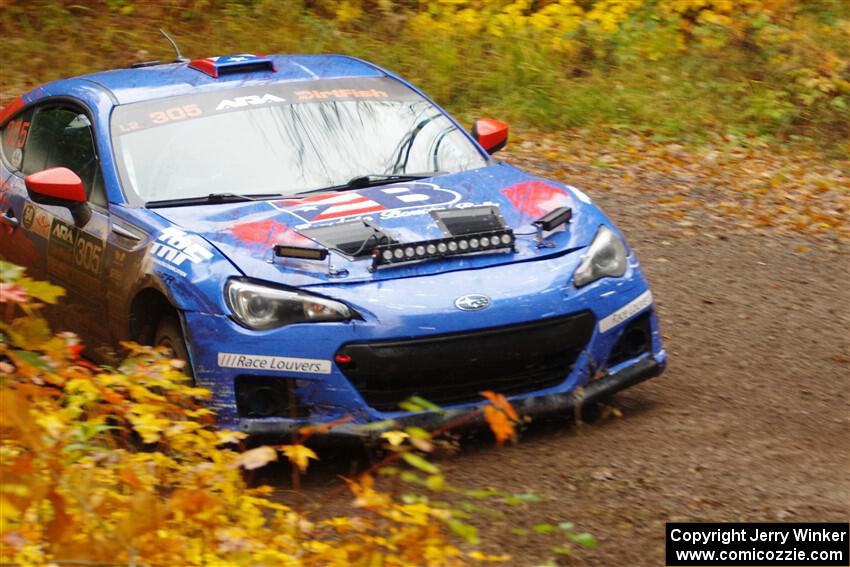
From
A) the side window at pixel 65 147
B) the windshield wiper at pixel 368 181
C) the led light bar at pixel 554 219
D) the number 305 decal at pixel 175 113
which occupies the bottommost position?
the side window at pixel 65 147

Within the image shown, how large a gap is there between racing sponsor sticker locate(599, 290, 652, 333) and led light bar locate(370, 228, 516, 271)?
511mm

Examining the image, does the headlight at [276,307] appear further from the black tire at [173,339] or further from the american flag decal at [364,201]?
the american flag decal at [364,201]

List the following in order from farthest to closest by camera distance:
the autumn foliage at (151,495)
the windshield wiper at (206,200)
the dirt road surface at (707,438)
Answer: the windshield wiper at (206,200) → the dirt road surface at (707,438) → the autumn foliage at (151,495)

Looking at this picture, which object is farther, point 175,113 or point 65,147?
point 65,147

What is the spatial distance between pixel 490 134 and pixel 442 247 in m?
1.82

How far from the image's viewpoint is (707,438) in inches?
216

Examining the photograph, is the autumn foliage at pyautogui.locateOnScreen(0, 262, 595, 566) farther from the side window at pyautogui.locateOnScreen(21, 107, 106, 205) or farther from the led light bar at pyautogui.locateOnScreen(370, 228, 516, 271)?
the side window at pyautogui.locateOnScreen(21, 107, 106, 205)

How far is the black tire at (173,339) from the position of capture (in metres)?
5.42

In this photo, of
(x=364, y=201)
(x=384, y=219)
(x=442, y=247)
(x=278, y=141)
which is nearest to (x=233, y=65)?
(x=278, y=141)

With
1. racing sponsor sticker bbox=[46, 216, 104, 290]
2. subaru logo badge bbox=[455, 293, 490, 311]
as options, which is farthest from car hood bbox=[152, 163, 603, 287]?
racing sponsor sticker bbox=[46, 216, 104, 290]

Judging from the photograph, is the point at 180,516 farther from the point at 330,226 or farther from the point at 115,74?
the point at 115,74

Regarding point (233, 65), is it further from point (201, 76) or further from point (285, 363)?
point (285, 363)

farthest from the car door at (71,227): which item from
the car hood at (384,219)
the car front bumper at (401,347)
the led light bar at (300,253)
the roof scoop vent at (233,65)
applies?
the led light bar at (300,253)

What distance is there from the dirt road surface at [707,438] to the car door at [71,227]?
155cm
